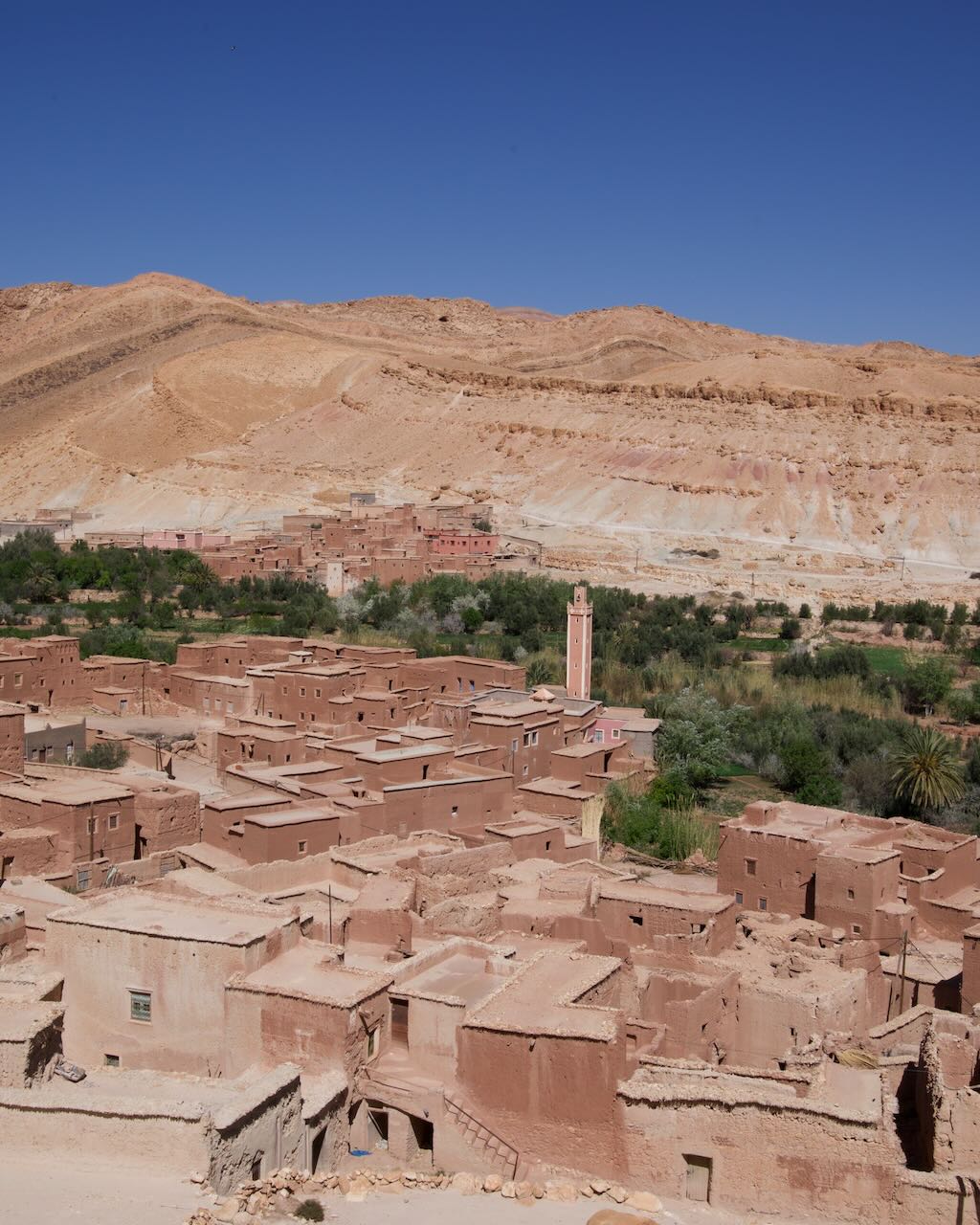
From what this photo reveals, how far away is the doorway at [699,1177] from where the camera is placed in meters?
8.98

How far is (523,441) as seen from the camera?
211 ft

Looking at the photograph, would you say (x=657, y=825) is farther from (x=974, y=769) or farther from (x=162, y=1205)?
(x=162, y=1205)

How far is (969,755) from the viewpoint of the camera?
1009 inches

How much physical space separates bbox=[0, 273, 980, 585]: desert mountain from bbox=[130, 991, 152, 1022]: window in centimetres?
4276

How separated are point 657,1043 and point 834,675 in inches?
931

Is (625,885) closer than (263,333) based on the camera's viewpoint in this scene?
Yes

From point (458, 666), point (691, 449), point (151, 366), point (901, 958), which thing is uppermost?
point (151, 366)

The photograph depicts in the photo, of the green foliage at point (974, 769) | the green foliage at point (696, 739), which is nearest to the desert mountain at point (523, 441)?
the green foliage at point (696, 739)

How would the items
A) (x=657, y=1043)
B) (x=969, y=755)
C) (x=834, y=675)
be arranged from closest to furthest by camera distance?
(x=657, y=1043), (x=969, y=755), (x=834, y=675)

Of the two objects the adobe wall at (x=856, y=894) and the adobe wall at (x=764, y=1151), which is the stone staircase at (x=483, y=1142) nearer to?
the adobe wall at (x=764, y=1151)

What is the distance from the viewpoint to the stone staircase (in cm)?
941

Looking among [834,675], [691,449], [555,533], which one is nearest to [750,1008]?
[834,675]

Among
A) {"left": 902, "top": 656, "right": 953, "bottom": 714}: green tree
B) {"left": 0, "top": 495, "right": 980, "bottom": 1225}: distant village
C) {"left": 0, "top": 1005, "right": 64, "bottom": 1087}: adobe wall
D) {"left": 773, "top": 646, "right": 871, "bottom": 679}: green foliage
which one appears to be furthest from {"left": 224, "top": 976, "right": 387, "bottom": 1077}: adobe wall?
{"left": 773, "top": 646, "right": 871, "bottom": 679}: green foliage

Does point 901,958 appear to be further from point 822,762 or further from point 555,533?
point 555,533
